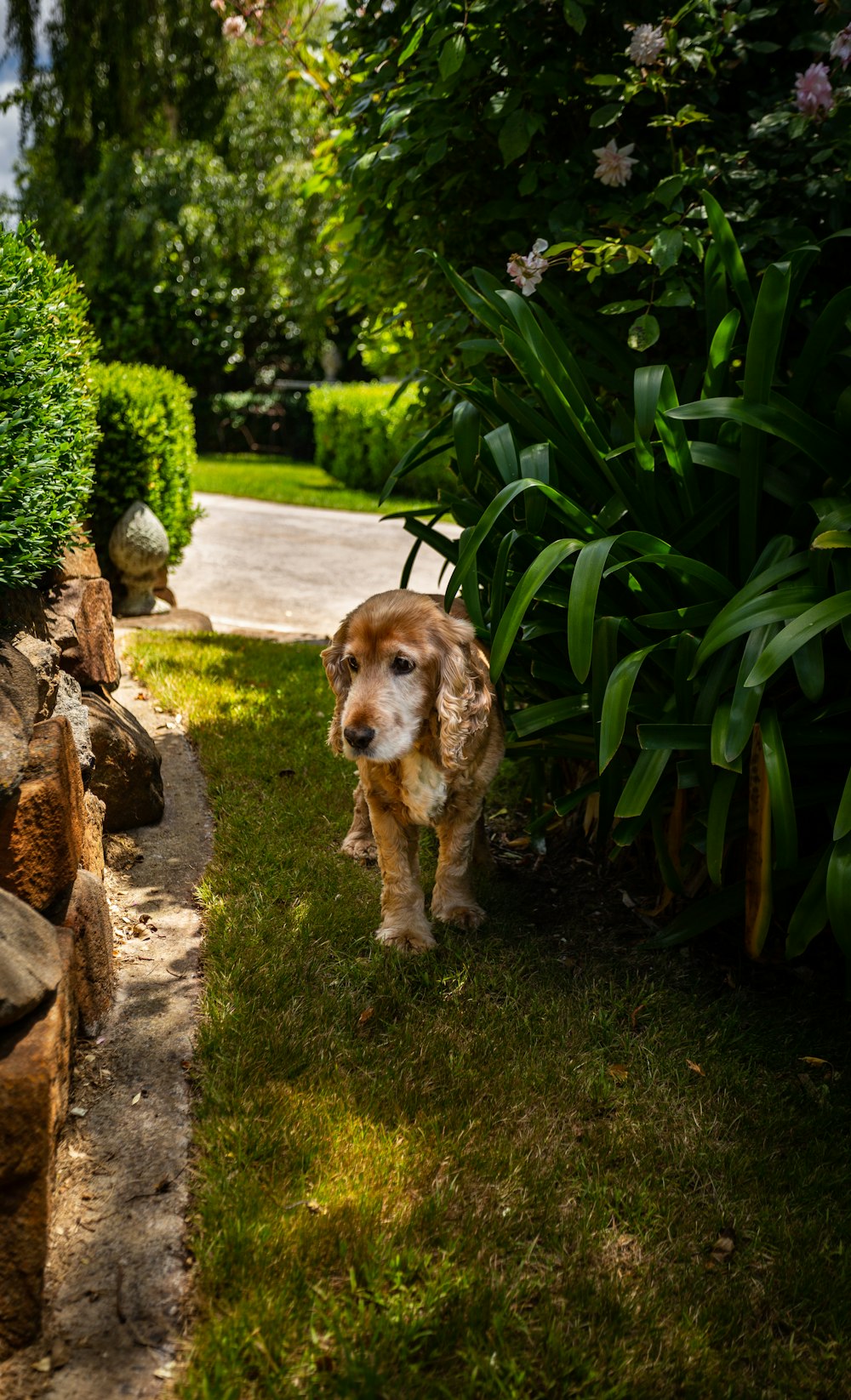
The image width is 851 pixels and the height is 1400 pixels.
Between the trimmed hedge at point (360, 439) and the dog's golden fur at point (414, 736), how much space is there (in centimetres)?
1167

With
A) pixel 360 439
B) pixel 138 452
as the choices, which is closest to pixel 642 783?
pixel 138 452

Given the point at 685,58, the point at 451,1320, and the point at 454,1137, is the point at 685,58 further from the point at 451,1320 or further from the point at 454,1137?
the point at 451,1320

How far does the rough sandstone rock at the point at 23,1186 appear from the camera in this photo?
5.95 ft

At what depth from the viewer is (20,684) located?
2498mm

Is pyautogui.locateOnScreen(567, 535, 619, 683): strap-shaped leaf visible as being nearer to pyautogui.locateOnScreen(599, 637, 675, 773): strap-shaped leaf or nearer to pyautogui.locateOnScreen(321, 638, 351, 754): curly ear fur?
pyautogui.locateOnScreen(599, 637, 675, 773): strap-shaped leaf

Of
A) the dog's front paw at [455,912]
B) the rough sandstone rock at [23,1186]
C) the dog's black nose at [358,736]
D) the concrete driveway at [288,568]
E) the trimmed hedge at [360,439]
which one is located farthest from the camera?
the trimmed hedge at [360,439]

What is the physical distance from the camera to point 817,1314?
207cm

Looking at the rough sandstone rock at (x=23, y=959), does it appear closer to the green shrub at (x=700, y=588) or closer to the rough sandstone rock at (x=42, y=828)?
the rough sandstone rock at (x=42, y=828)

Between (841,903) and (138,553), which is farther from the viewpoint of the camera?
(138,553)

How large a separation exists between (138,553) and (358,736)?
4.47 metres

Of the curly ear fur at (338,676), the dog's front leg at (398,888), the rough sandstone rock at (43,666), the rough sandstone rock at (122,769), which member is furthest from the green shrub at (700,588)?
the rough sandstone rock at (122,769)

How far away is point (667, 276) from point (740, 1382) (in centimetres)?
300

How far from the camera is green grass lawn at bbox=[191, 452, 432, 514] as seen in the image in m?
14.0

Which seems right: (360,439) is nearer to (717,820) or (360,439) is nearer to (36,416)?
(36,416)
